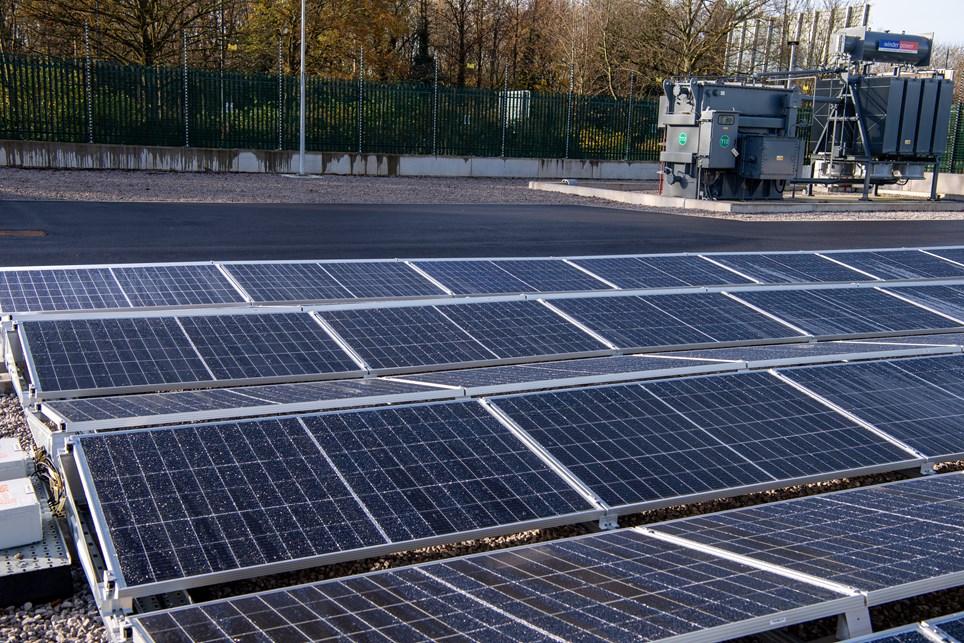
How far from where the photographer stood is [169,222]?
18.7 metres

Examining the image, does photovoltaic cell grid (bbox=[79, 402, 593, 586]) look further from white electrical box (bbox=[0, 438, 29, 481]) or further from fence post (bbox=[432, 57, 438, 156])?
fence post (bbox=[432, 57, 438, 156])

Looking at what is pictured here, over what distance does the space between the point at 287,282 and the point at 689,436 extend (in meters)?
4.96

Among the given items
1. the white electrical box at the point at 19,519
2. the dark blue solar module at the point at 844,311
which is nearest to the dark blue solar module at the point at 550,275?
the dark blue solar module at the point at 844,311

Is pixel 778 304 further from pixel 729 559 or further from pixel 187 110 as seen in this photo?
pixel 187 110

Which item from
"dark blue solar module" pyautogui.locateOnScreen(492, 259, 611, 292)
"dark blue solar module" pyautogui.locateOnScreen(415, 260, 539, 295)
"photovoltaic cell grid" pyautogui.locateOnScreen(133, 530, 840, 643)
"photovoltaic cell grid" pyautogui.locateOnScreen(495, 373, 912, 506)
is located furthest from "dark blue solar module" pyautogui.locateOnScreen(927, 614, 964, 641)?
"dark blue solar module" pyautogui.locateOnScreen(492, 259, 611, 292)

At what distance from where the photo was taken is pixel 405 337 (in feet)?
26.2

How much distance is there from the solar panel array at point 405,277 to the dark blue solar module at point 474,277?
11 millimetres

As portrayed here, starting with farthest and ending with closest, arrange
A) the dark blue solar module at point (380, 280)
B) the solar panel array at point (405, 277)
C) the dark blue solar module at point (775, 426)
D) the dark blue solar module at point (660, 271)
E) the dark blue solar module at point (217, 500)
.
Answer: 1. the dark blue solar module at point (660, 271)
2. the dark blue solar module at point (380, 280)
3. the solar panel array at point (405, 277)
4. the dark blue solar module at point (775, 426)
5. the dark blue solar module at point (217, 500)

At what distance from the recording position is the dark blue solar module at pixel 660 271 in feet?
34.7

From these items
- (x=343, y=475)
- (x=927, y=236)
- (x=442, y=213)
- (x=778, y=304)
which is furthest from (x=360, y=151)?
(x=343, y=475)

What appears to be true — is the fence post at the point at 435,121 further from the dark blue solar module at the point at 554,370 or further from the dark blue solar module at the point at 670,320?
the dark blue solar module at the point at 554,370

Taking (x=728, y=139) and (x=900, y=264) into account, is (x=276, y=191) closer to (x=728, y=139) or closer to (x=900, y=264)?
(x=728, y=139)

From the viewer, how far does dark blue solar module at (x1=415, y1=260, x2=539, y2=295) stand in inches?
385

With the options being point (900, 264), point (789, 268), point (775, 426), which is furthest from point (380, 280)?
point (900, 264)
